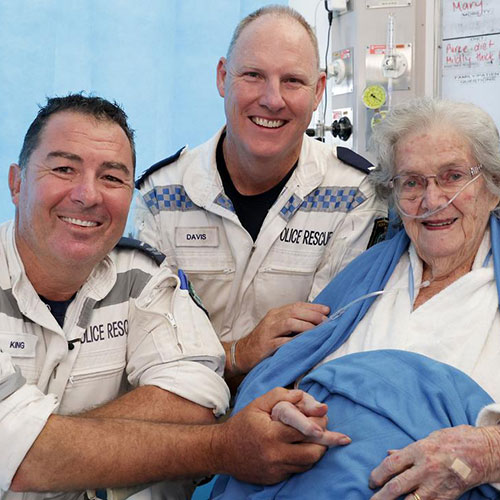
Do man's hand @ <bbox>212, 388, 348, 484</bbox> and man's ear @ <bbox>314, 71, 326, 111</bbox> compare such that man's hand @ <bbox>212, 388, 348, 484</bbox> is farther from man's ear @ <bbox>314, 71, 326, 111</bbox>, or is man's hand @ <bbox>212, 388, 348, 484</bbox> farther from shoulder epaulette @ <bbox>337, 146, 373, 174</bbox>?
man's ear @ <bbox>314, 71, 326, 111</bbox>

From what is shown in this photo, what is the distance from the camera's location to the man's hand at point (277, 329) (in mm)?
1952

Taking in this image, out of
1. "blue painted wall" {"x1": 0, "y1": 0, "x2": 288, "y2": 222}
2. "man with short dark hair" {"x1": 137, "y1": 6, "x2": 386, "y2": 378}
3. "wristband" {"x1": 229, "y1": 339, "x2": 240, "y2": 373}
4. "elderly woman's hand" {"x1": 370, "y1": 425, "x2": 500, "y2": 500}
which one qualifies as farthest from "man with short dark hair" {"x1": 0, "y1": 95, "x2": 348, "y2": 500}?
"blue painted wall" {"x1": 0, "y1": 0, "x2": 288, "y2": 222}

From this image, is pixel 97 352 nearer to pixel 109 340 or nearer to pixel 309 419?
pixel 109 340

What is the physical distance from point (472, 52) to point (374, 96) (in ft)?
1.92

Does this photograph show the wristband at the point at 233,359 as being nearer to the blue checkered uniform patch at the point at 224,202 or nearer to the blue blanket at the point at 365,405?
the blue blanket at the point at 365,405

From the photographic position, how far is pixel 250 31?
2.25m

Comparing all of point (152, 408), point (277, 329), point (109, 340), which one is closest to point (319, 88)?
point (277, 329)

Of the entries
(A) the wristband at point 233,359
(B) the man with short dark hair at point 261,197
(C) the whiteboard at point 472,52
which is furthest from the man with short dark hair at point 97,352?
(C) the whiteboard at point 472,52

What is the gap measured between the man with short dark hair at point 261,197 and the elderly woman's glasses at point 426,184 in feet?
1.09

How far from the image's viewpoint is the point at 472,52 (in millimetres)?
3855

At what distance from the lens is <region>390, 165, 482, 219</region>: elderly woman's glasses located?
5.98 ft

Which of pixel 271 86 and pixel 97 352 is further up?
pixel 271 86

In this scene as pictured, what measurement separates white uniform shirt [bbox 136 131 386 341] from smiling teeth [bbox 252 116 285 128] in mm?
181

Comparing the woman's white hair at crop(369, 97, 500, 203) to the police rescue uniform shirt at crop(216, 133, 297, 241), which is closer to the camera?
the woman's white hair at crop(369, 97, 500, 203)
